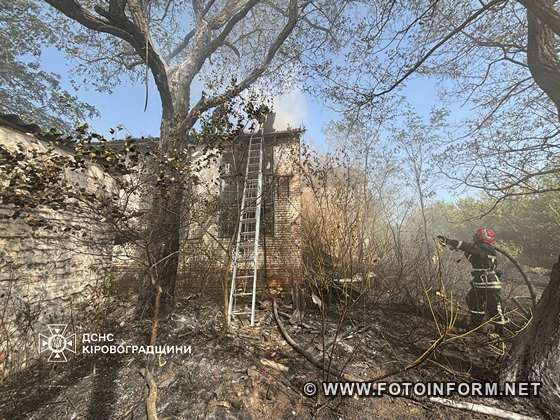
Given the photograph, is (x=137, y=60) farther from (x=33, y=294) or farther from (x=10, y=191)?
(x=33, y=294)

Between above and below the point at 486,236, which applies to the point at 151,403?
A: below

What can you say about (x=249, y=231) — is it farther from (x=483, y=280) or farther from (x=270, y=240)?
(x=483, y=280)

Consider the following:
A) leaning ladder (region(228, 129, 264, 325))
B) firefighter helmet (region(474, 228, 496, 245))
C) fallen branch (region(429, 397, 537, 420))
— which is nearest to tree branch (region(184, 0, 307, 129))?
leaning ladder (region(228, 129, 264, 325))

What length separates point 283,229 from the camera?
658 cm

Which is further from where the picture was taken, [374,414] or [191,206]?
[191,206]

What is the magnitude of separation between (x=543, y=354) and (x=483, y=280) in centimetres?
207

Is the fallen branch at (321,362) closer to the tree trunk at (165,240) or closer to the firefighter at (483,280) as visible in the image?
the firefighter at (483,280)

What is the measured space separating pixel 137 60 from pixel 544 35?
9271mm

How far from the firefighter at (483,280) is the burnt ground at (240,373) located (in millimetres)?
409

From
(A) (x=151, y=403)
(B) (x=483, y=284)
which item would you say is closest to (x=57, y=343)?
(A) (x=151, y=403)

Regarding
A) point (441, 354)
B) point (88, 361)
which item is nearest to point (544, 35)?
point (441, 354)

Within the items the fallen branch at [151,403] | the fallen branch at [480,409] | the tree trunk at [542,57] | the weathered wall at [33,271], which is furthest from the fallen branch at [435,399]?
the tree trunk at [542,57]

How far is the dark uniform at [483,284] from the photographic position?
4035 millimetres

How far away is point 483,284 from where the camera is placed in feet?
13.6
